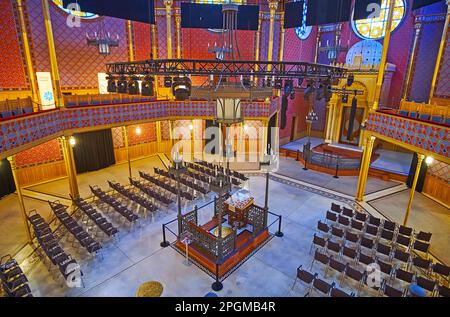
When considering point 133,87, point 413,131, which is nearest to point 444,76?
point 413,131

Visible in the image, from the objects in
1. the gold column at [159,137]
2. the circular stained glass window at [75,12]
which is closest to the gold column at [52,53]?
the circular stained glass window at [75,12]

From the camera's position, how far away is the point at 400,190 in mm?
14820

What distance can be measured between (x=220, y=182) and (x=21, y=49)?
12.4 meters

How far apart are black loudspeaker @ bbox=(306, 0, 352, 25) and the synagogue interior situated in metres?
0.10

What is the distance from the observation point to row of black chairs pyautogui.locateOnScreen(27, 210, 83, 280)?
7.83 m

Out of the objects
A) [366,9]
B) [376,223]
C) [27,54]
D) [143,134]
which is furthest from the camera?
Answer: [143,134]

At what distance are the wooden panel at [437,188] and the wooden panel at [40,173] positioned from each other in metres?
20.1

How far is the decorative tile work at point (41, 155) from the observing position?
14141 millimetres

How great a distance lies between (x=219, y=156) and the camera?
14.6m

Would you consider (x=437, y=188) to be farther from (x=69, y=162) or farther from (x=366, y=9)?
(x=69, y=162)

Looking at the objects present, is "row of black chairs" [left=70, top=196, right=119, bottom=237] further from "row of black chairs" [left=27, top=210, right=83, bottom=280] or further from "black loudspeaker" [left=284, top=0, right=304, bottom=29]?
"black loudspeaker" [left=284, top=0, right=304, bottom=29]

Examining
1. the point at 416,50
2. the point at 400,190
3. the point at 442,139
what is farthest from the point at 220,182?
the point at 416,50

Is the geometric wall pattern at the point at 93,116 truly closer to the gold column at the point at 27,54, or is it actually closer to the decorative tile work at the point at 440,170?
the gold column at the point at 27,54

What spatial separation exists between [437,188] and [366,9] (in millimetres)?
10647
